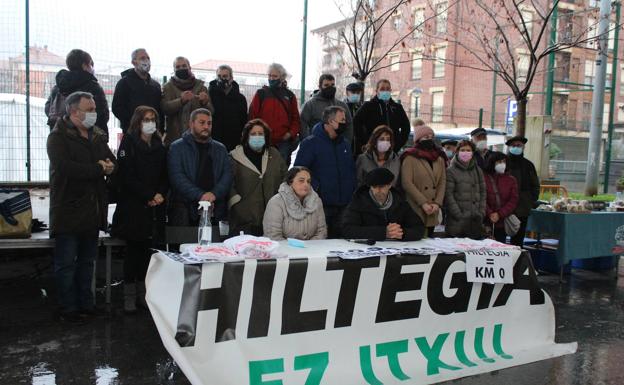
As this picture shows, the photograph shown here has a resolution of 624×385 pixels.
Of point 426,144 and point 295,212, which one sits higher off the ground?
point 426,144

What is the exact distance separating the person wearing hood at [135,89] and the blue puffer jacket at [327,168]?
1800 millimetres

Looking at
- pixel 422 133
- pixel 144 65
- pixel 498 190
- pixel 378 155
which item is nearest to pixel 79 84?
pixel 144 65

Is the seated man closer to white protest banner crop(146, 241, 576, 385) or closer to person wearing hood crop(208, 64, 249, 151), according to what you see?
white protest banner crop(146, 241, 576, 385)

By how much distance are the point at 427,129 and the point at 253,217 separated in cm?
230

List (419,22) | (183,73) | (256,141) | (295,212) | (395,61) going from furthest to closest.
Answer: (395,61)
(419,22)
(183,73)
(256,141)
(295,212)

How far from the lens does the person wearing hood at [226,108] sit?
22.6 ft

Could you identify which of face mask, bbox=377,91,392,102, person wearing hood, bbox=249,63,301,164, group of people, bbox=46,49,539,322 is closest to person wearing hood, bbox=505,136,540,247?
group of people, bbox=46,49,539,322

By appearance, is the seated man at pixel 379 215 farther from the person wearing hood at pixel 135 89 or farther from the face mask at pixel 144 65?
the face mask at pixel 144 65

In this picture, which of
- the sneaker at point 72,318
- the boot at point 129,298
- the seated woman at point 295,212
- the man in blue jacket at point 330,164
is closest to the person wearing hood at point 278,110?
the man in blue jacket at point 330,164

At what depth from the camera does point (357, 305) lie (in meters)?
4.09

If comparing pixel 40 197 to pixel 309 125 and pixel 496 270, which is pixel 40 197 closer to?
pixel 309 125

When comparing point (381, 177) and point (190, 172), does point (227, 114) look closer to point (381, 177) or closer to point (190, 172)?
point (190, 172)

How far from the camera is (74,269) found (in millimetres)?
5273

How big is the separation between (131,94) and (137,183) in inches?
61.2
